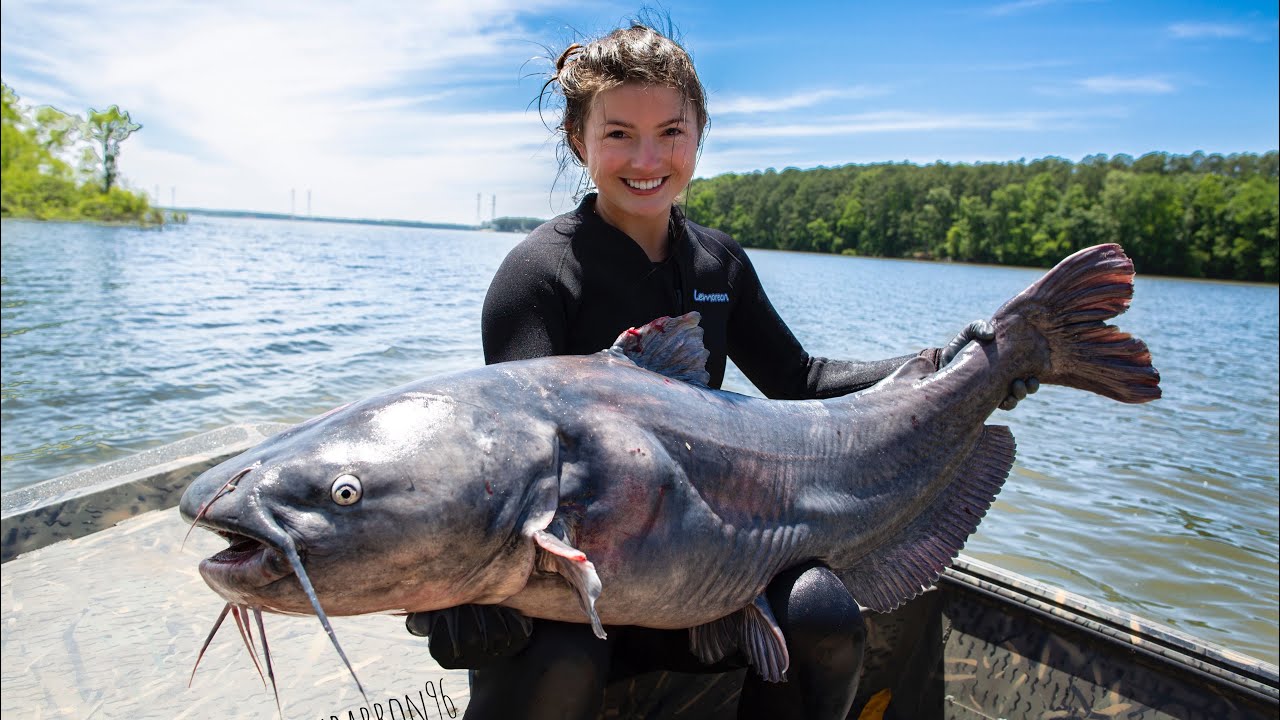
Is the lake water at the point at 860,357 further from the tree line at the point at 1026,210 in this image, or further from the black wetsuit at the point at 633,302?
the tree line at the point at 1026,210

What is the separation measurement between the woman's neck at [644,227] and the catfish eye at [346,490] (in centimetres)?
138

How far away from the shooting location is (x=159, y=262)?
106 feet

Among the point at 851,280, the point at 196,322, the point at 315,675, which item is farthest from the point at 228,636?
the point at 851,280

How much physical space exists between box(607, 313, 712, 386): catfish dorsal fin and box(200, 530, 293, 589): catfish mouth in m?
0.96

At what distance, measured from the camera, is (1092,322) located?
7.52 ft

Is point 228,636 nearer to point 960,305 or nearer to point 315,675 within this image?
point 315,675

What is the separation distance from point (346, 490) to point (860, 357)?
573 inches

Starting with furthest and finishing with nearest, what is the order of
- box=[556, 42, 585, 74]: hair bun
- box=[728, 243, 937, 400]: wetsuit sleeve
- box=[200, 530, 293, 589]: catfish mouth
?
box=[728, 243, 937, 400]: wetsuit sleeve → box=[556, 42, 585, 74]: hair bun → box=[200, 530, 293, 589]: catfish mouth

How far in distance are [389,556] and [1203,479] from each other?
9.87m

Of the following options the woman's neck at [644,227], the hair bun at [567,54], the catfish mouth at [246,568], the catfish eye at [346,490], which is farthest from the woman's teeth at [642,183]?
the catfish mouth at [246,568]

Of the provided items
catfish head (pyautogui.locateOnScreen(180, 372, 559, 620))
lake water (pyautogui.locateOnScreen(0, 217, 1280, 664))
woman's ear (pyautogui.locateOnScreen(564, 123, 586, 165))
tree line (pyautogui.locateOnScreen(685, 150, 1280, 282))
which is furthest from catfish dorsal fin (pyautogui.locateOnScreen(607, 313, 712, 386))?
tree line (pyautogui.locateOnScreen(685, 150, 1280, 282))

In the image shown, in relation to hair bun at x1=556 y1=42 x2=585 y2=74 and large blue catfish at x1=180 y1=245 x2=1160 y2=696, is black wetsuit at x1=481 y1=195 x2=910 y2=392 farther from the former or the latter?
hair bun at x1=556 y1=42 x2=585 y2=74

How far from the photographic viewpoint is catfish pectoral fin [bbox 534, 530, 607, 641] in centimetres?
146

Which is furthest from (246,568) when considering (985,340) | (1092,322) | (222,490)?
(1092,322)
